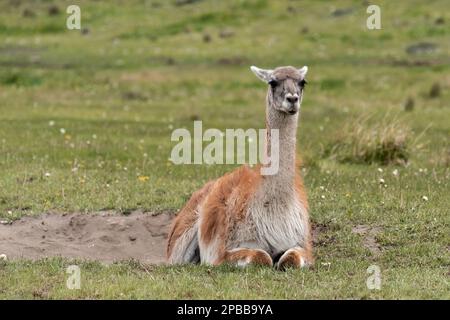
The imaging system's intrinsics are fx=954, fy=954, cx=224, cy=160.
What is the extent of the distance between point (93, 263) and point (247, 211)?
5.33 ft

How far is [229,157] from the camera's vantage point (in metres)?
17.5

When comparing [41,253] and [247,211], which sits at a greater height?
[247,211]

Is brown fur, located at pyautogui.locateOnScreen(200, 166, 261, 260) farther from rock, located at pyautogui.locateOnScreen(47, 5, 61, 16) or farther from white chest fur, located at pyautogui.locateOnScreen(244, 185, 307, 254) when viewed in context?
rock, located at pyautogui.locateOnScreen(47, 5, 61, 16)

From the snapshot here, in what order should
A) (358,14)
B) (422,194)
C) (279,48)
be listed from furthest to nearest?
1. (358,14)
2. (279,48)
3. (422,194)

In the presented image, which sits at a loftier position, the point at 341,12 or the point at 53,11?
the point at 53,11

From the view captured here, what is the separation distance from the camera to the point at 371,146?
16734mm

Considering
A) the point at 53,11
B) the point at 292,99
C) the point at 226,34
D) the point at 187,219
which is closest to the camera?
the point at 292,99

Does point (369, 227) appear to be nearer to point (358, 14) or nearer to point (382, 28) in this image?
point (382, 28)

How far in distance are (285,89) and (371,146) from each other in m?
7.56

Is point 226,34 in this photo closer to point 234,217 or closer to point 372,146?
point 372,146

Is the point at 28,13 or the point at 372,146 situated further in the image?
the point at 28,13

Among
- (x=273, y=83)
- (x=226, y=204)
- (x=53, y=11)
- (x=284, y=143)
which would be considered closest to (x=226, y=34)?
(x=53, y=11)

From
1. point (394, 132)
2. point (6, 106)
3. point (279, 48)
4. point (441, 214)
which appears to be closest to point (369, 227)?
point (441, 214)

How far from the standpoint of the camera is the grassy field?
29.7 ft
